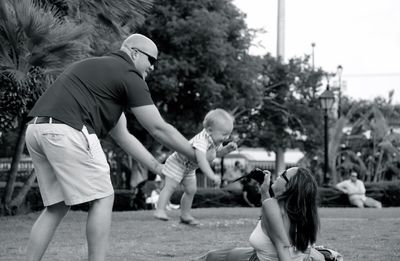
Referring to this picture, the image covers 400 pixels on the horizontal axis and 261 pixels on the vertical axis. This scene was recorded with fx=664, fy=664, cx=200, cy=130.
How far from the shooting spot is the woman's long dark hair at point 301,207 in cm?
454

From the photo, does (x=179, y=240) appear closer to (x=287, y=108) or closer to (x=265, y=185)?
(x=265, y=185)

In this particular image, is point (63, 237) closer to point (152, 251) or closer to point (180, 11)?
point (152, 251)

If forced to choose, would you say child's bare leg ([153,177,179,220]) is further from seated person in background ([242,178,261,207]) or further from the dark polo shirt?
seated person in background ([242,178,261,207])

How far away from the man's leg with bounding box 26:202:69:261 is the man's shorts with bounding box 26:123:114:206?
0.17 meters

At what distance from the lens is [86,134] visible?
13.8 feet

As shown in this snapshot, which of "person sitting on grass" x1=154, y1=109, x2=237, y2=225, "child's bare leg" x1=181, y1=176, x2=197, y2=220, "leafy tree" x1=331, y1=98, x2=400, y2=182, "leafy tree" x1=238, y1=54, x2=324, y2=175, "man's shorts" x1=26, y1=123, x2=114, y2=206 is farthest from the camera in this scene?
"leafy tree" x1=331, y1=98, x2=400, y2=182

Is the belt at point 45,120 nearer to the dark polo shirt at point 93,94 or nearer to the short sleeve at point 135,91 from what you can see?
the dark polo shirt at point 93,94

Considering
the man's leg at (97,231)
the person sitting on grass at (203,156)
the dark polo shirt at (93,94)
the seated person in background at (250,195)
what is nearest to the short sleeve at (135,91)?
the dark polo shirt at (93,94)

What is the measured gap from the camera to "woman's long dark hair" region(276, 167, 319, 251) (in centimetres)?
454

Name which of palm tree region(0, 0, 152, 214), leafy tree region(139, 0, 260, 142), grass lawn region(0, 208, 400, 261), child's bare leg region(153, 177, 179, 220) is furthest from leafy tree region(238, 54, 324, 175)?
child's bare leg region(153, 177, 179, 220)

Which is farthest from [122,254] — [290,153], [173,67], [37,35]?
[290,153]

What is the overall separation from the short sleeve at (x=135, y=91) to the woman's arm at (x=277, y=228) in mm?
1081

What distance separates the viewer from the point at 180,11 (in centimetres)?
2270

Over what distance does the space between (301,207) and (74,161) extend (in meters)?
1.56
